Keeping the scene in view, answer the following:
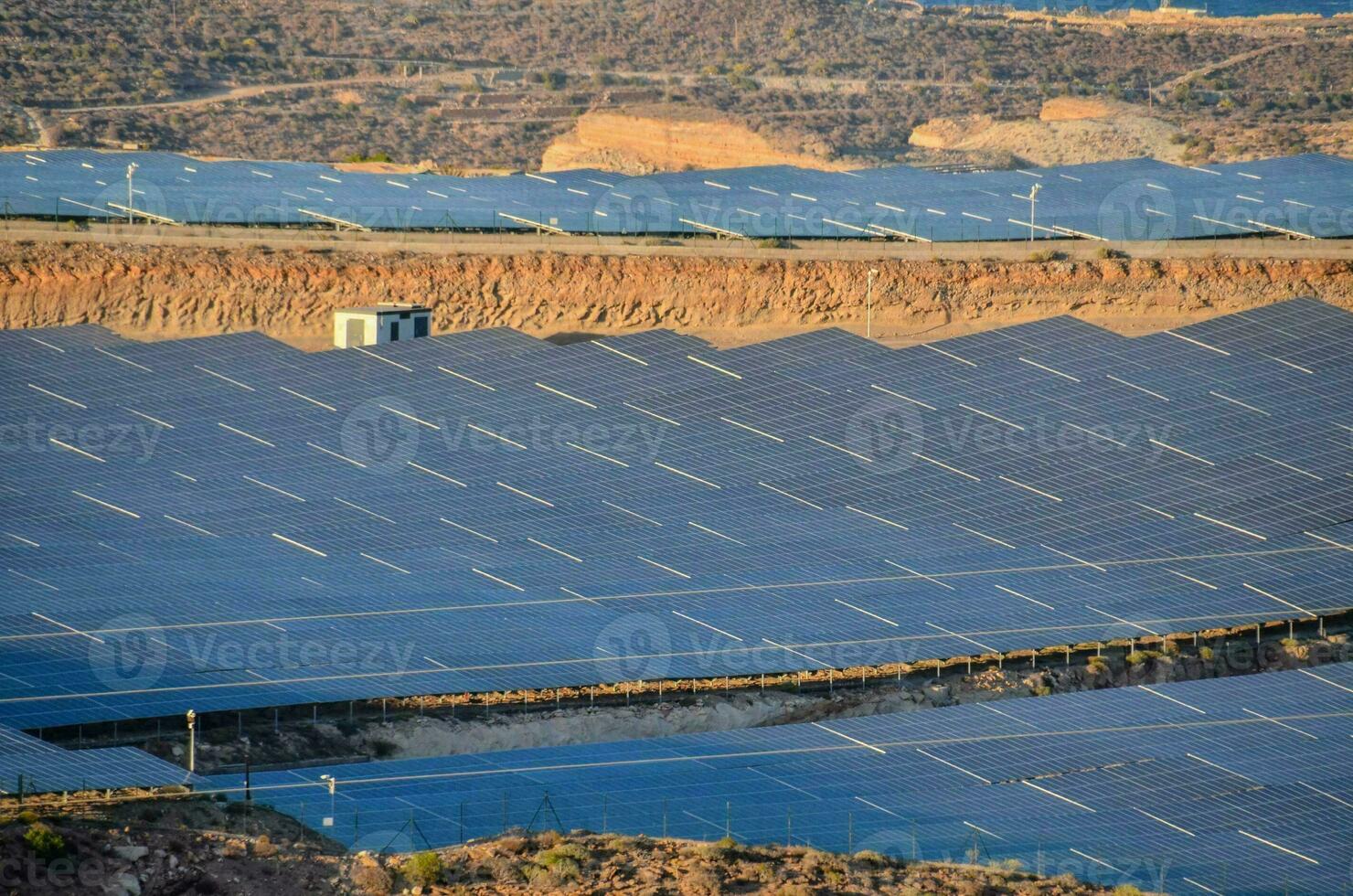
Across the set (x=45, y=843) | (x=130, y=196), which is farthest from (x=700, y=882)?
(x=130, y=196)

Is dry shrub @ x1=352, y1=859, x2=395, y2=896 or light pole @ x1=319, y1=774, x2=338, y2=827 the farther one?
light pole @ x1=319, y1=774, x2=338, y2=827

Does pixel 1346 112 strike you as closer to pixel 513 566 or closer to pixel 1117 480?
pixel 1117 480

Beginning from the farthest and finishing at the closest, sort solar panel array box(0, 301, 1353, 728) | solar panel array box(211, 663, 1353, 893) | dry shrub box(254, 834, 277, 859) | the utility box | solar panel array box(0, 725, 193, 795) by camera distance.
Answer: the utility box < solar panel array box(0, 301, 1353, 728) < solar panel array box(0, 725, 193, 795) < solar panel array box(211, 663, 1353, 893) < dry shrub box(254, 834, 277, 859)

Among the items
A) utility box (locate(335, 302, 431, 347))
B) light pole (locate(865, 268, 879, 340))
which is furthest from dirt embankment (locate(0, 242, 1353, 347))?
utility box (locate(335, 302, 431, 347))

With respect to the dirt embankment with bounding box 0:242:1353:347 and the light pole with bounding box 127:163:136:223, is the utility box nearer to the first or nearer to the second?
the dirt embankment with bounding box 0:242:1353:347

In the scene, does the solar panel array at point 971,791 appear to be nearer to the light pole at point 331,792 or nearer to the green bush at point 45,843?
the light pole at point 331,792

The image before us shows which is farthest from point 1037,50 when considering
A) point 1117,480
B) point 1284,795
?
point 1284,795
